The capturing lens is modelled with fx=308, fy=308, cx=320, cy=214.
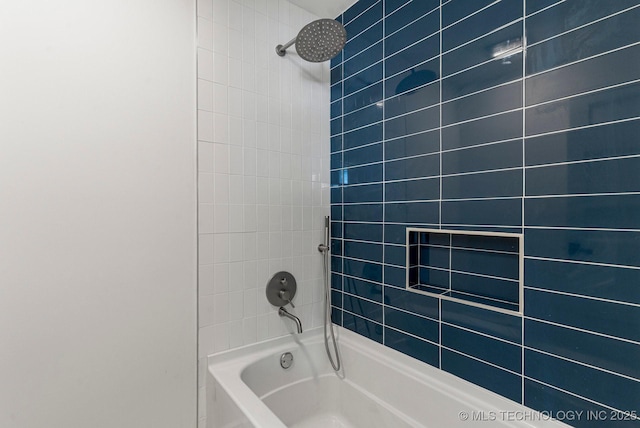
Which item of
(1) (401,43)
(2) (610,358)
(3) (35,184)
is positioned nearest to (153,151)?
(3) (35,184)

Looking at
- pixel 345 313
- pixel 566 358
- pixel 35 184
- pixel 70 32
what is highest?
pixel 70 32

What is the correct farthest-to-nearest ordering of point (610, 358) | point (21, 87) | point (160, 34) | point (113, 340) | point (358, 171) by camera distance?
point (358, 171) < point (160, 34) < point (113, 340) < point (21, 87) < point (610, 358)

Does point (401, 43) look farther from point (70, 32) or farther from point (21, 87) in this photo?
point (21, 87)

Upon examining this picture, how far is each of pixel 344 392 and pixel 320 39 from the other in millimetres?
1845

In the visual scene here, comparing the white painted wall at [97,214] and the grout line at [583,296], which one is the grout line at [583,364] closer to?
the grout line at [583,296]

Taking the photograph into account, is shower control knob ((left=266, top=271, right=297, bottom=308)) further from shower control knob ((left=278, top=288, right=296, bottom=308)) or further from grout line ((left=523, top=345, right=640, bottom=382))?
grout line ((left=523, top=345, right=640, bottom=382))

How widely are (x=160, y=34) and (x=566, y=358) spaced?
6.58ft

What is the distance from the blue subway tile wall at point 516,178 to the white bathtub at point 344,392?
0.07 meters

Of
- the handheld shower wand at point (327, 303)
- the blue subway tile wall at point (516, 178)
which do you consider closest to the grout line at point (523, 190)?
the blue subway tile wall at point (516, 178)

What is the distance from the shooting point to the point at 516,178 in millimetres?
1120

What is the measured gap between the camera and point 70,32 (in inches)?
46.1

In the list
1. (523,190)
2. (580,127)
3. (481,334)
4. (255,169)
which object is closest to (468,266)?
(481,334)

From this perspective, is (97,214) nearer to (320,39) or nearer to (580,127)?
(320,39)

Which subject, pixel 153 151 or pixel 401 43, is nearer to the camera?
pixel 153 151
